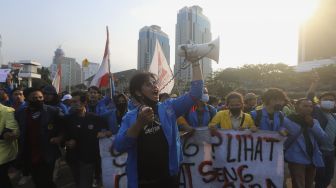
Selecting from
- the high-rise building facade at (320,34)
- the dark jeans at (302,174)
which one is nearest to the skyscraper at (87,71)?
the dark jeans at (302,174)

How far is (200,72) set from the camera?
3090mm

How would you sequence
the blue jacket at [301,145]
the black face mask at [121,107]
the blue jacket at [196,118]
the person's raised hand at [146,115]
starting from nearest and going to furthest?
the person's raised hand at [146,115], the blue jacket at [301,145], the blue jacket at [196,118], the black face mask at [121,107]

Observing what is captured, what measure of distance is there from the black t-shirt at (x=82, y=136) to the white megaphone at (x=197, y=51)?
2663 mm

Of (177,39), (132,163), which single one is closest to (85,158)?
(132,163)

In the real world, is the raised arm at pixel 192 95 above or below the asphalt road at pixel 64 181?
above

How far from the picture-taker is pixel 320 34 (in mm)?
103375

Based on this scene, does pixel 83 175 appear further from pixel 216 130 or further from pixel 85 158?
pixel 216 130

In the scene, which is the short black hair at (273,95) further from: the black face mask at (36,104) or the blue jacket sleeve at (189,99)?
the black face mask at (36,104)

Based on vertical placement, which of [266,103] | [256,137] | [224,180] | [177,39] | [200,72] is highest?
[177,39]

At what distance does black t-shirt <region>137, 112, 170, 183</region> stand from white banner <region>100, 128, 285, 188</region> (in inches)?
86.2

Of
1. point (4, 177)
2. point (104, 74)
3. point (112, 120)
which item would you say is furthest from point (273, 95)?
point (104, 74)

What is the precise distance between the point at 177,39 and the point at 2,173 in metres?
5.51

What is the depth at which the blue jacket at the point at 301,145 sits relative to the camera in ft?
16.3

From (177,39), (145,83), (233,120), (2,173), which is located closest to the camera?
(145,83)
